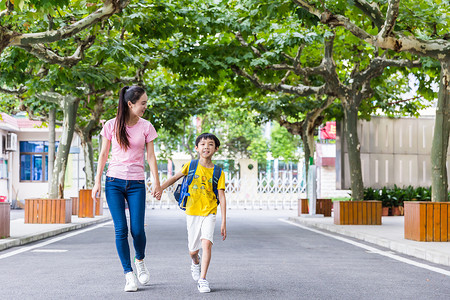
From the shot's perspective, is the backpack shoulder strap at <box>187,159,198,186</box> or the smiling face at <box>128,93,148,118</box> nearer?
the smiling face at <box>128,93,148,118</box>

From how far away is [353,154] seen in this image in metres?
19.0

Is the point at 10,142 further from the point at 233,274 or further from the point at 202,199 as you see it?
the point at 202,199

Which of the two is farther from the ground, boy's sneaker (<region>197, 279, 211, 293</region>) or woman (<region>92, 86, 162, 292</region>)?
woman (<region>92, 86, 162, 292</region>)

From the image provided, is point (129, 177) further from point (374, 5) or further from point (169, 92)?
point (169, 92)

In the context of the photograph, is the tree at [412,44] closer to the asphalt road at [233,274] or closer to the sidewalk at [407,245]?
the sidewalk at [407,245]

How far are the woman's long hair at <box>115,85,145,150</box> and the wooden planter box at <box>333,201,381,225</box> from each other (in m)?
12.4

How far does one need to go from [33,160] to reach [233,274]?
36794 millimetres

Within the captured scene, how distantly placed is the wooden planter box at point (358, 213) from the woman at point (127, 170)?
12.2m

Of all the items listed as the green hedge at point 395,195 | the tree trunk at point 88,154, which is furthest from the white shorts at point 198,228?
the tree trunk at point 88,154

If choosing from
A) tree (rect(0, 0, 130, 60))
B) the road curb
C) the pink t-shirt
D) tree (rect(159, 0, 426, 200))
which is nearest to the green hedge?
tree (rect(159, 0, 426, 200))

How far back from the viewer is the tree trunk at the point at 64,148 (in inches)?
790

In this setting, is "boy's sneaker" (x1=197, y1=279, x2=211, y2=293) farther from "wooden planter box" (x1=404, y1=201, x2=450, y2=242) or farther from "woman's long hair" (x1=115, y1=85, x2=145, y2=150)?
"wooden planter box" (x1=404, y1=201, x2=450, y2=242)

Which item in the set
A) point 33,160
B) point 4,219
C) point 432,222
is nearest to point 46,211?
point 4,219

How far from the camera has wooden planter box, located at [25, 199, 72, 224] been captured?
18.8 meters
